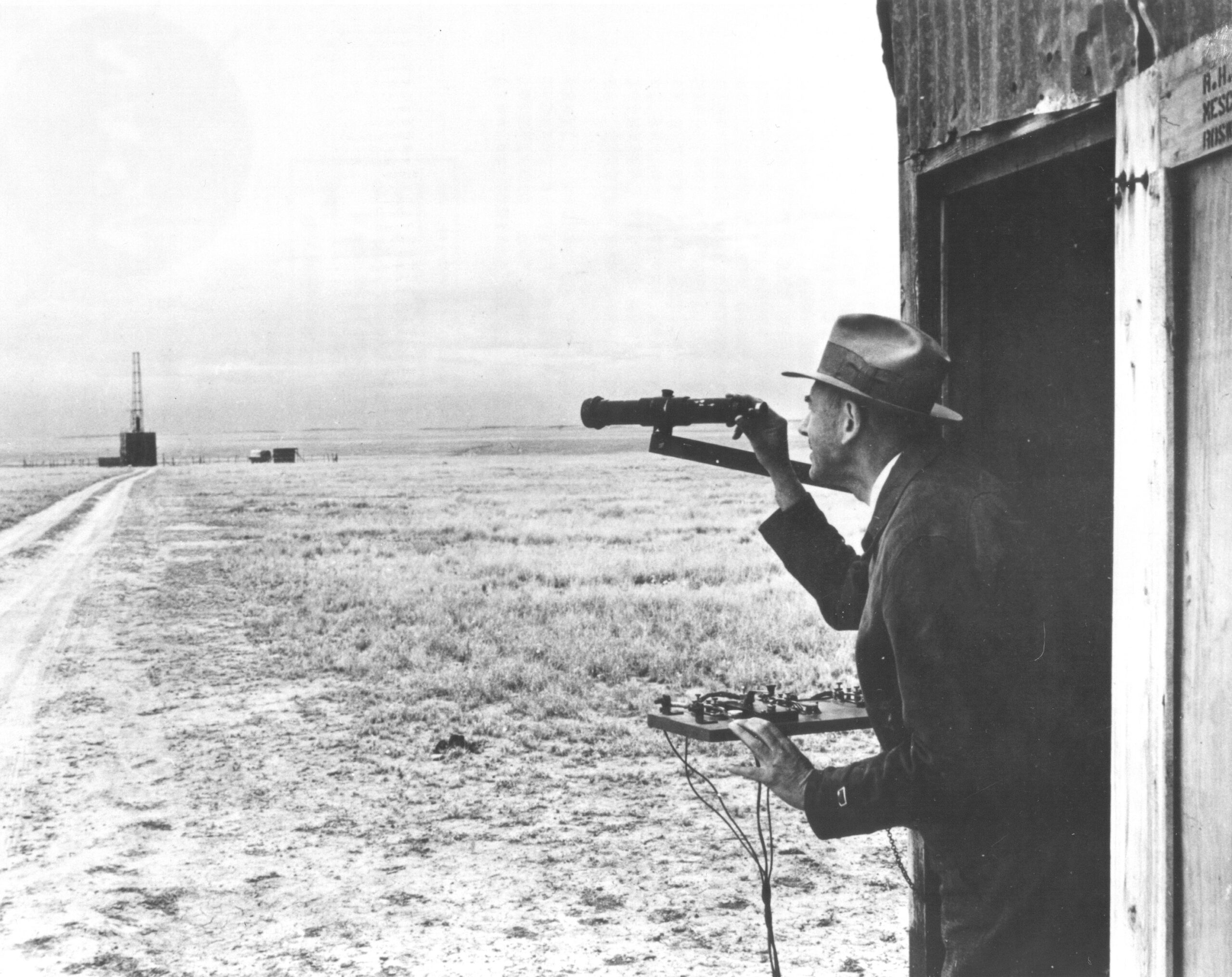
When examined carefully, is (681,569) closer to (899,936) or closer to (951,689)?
(899,936)

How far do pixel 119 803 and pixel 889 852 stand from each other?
4.76m

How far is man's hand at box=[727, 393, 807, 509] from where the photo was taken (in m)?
3.13

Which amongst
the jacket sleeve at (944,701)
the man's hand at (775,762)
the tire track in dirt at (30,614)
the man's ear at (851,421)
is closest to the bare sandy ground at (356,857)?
the tire track in dirt at (30,614)

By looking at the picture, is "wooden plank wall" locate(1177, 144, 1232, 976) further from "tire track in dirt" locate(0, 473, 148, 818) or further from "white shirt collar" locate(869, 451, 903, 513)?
"tire track in dirt" locate(0, 473, 148, 818)

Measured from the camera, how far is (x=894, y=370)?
254cm

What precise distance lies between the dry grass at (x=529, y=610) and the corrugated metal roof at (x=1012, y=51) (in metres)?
6.07

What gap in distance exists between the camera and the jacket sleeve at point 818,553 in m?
3.15

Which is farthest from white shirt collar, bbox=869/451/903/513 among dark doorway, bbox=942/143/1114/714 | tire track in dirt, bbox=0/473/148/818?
tire track in dirt, bbox=0/473/148/818

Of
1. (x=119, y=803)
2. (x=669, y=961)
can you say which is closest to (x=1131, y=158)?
(x=669, y=961)

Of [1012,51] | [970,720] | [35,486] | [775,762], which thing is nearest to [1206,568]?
[970,720]

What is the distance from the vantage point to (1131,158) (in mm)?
2471

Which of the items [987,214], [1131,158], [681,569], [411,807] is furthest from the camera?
[681,569]

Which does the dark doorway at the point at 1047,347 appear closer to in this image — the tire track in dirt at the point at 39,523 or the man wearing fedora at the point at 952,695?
the man wearing fedora at the point at 952,695

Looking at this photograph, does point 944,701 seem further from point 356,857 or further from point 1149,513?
point 356,857
